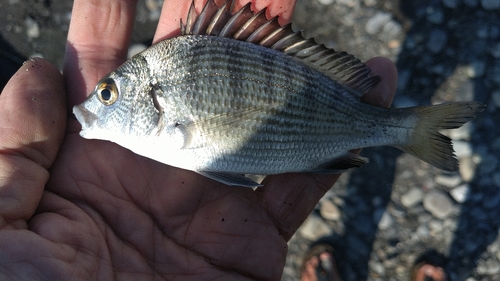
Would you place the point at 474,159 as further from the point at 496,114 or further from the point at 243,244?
the point at 243,244

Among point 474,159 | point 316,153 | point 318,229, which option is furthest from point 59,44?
point 474,159

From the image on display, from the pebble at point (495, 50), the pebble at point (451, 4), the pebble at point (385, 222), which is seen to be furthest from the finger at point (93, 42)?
the pebble at point (495, 50)

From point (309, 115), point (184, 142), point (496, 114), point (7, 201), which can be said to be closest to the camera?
point (7, 201)

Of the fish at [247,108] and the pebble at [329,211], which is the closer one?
the fish at [247,108]

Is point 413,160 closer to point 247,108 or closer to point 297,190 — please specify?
point 297,190

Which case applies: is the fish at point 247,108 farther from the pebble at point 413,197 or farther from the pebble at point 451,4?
the pebble at point 451,4

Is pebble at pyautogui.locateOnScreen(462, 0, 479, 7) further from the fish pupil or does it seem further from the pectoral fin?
the fish pupil
